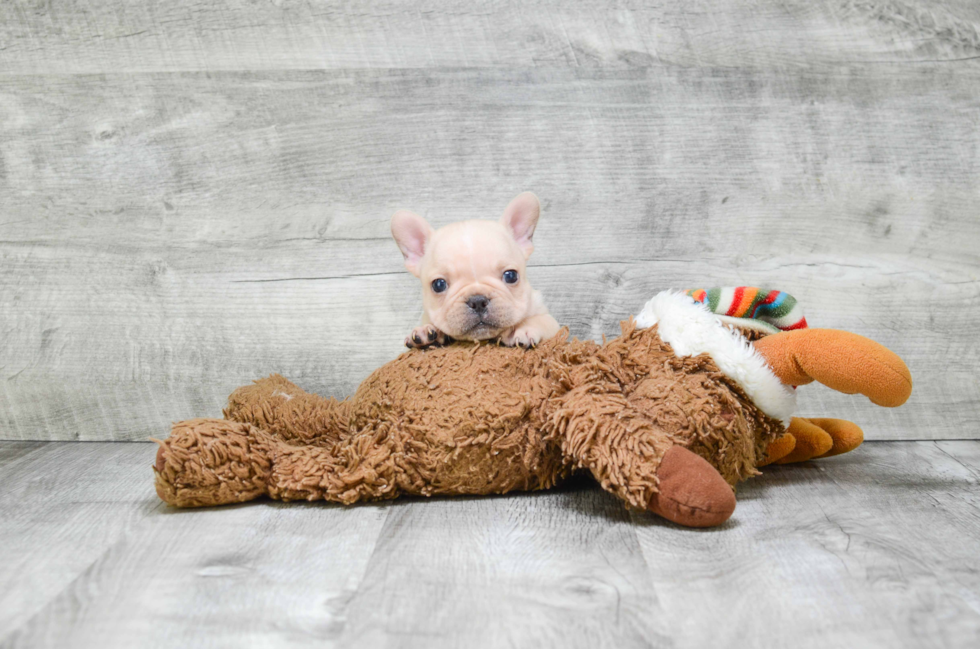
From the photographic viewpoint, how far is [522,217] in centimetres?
135

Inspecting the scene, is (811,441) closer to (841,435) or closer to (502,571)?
(841,435)

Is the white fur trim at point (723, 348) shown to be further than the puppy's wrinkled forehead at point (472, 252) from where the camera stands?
No

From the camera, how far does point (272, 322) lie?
177cm

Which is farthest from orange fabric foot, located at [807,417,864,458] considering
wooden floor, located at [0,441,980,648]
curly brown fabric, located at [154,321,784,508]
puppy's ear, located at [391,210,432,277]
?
puppy's ear, located at [391,210,432,277]

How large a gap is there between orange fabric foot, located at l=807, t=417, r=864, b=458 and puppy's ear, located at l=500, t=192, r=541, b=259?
652 millimetres

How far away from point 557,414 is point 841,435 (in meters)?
0.65

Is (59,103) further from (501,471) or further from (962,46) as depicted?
(962,46)

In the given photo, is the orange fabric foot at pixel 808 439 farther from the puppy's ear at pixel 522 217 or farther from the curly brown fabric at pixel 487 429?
the puppy's ear at pixel 522 217

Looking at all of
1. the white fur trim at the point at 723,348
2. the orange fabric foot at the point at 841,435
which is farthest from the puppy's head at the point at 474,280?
the orange fabric foot at the point at 841,435

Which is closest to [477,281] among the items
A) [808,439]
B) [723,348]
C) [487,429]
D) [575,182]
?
[487,429]

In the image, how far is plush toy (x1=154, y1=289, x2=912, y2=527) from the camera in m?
1.09

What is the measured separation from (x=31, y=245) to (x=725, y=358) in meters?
1.59

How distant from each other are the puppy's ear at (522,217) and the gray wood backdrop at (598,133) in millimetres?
330

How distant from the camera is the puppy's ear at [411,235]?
1333 millimetres
